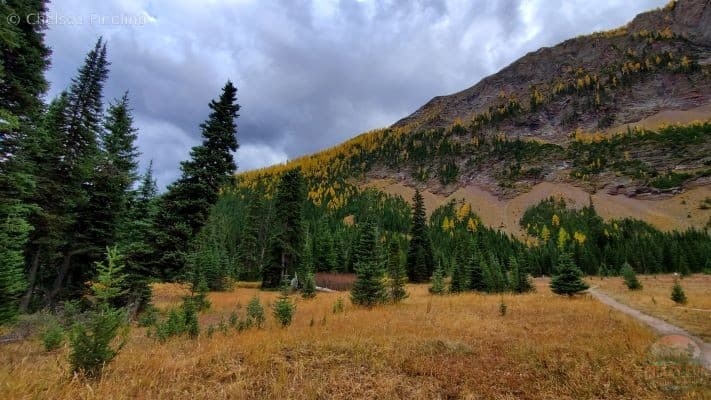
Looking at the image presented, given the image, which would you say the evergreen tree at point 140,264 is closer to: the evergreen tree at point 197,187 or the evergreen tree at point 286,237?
the evergreen tree at point 197,187

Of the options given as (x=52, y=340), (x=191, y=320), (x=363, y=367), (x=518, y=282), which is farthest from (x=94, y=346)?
(x=518, y=282)

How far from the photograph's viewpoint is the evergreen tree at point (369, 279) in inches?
758

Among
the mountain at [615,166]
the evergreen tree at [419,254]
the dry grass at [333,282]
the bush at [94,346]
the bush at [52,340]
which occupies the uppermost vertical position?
the mountain at [615,166]

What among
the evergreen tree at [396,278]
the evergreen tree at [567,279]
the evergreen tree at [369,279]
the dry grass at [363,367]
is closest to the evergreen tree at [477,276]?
the evergreen tree at [567,279]

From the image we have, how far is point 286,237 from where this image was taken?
3816cm

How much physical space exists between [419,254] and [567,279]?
2653cm

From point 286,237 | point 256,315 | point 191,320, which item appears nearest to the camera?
point 191,320

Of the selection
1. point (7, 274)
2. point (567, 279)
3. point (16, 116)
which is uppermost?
point (16, 116)

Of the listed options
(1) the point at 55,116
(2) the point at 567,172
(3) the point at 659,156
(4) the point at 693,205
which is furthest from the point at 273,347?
(3) the point at 659,156

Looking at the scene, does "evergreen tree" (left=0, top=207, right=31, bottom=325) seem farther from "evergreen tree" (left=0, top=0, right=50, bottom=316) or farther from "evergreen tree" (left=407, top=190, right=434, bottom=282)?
"evergreen tree" (left=407, top=190, right=434, bottom=282)

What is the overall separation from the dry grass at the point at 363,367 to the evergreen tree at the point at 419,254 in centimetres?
4036

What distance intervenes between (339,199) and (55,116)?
136874mm

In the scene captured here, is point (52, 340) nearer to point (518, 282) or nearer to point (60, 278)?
point (60, 278)

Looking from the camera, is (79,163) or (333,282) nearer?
(79,163)
